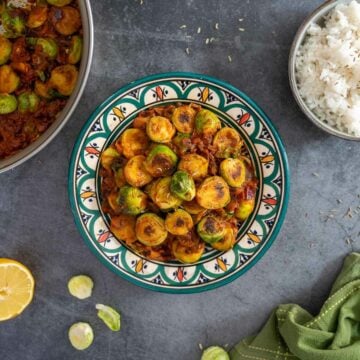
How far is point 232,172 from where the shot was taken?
171 centimetres

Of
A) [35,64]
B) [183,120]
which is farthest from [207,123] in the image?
[35,64]

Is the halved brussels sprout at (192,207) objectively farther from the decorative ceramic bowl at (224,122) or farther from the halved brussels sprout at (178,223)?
the decorative ceramic bowl at (224,122)

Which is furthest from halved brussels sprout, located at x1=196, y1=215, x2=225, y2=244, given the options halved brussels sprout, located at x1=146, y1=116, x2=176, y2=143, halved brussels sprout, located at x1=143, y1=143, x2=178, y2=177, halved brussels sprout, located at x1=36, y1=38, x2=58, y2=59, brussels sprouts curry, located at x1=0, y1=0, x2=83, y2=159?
halved brussels sprout, located at x1=36, y1=38, x2=58, y2=59

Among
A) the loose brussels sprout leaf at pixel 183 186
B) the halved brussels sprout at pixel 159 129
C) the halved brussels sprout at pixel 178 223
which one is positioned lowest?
the halved brussels sprout at pixel 178 223

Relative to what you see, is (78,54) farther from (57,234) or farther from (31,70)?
(57,234)

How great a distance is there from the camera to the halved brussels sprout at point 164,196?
5.53 ft

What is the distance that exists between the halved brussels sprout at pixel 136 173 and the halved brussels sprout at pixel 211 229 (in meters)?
0.26

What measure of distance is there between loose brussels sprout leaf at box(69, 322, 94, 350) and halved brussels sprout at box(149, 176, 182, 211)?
0.72m

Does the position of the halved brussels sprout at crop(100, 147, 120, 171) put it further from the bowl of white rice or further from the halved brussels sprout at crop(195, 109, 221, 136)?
the bowl of white rice

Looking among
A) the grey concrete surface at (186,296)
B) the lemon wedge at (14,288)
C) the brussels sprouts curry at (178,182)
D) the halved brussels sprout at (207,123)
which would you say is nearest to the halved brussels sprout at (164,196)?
the brussels sprouts curry at (178,182)

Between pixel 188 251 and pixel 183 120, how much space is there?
49 centimetres

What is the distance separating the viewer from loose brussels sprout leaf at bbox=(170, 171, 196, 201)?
5.38 feet

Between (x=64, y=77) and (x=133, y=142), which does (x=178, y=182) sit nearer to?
(x=133, y=142)

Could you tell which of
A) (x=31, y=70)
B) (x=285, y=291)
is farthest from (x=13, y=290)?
(x=285, y=291)
